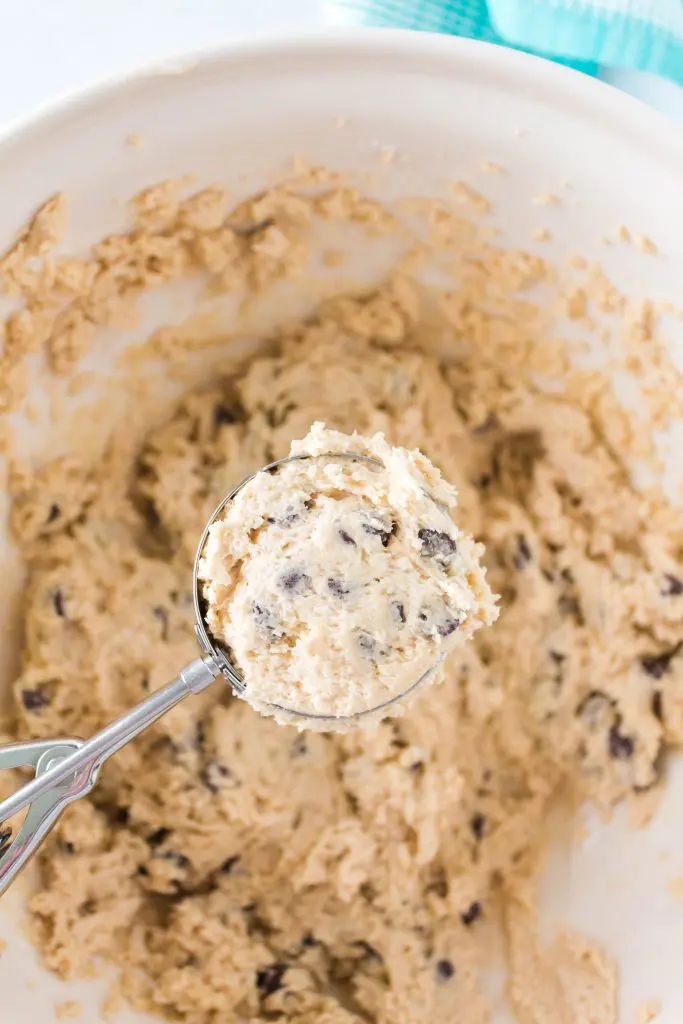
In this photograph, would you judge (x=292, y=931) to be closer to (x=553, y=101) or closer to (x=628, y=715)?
(x=628, y=715)

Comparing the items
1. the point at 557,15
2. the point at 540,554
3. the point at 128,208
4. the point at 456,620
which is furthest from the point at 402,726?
the point at 557,15

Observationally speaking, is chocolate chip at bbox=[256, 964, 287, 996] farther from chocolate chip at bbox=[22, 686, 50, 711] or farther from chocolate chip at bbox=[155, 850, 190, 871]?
chocolate chip at bbox=[22, 686, 50, 711]

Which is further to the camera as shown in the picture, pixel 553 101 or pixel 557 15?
pixel 557 15

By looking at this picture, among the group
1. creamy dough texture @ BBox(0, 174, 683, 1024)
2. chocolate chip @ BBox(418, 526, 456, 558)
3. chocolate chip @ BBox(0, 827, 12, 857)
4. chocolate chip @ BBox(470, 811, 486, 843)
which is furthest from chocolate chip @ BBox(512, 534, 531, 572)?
chocolate chip @ BBox(0, 827, 12, 857)

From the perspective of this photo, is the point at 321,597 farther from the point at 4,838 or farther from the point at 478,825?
the point at 478,825

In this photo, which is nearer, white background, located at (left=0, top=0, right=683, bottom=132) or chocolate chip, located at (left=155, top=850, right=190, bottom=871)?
chocolate chip, located at (left=155, top=850, right=190, bottom=871)

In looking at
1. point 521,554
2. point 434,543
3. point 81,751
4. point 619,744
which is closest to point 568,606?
point 521,554
